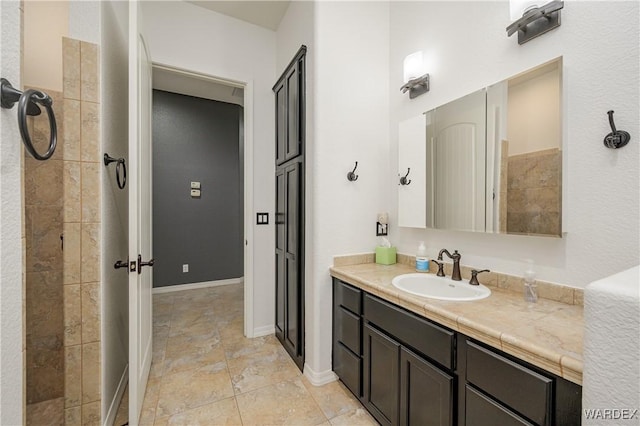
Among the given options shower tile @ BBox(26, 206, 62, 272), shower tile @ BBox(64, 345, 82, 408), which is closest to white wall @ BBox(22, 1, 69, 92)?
shower tile @ BBox(26, 206, 62, 272)

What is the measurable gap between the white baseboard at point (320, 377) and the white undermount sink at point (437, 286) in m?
0.88

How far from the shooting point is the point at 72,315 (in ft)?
4.42

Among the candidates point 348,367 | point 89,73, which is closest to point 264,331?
point 348,367

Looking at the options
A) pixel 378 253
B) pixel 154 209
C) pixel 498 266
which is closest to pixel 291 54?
pixel 378 253

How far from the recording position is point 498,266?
142 cm

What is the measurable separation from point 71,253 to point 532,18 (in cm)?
242

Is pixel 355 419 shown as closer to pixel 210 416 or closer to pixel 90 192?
pixel 210 416

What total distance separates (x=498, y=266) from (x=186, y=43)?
294 centimetres

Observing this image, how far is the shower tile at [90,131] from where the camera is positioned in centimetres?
136

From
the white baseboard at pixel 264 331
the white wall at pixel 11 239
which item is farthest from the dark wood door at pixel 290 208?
the white wall at pixel 11 239

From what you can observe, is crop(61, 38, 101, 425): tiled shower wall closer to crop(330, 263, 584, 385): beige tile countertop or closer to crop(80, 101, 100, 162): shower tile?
crop(80, 101, 100, 162): shower tile

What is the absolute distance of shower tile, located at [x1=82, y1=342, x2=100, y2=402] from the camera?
1.37 meters

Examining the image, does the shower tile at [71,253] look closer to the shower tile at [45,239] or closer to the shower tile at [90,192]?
the shower tile at [90,192]

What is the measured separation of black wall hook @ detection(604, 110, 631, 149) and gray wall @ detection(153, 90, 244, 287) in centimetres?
→ 409
